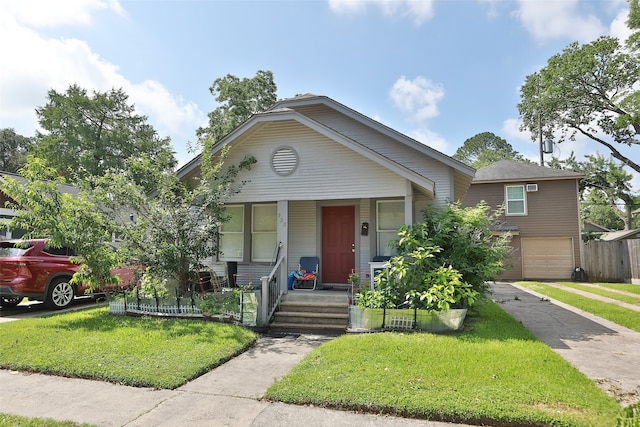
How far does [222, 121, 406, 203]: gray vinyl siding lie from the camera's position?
336 inches

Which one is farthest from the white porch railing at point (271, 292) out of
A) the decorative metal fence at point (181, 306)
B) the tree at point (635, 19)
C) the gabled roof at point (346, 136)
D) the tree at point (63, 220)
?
the tree at point (635, 19)

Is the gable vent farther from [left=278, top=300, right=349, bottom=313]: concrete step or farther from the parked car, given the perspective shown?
the parked car

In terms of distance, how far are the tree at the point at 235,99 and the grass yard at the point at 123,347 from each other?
25.9 meters

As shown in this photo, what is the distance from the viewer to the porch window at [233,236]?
35.2 feet

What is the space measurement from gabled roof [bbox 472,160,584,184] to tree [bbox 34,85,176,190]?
2484 centimetres

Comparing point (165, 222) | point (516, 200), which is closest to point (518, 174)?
point (516, 200)

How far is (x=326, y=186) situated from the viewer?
28.9 feet

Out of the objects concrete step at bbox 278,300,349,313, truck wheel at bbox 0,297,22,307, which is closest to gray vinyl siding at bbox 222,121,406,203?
concrete step at bbox 278,300,349,313

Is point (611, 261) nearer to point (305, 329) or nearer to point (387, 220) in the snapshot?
point (387, 220)

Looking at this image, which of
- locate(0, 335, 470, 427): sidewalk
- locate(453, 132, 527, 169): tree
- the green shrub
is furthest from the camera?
locate(453, 132, 527, 169): tree

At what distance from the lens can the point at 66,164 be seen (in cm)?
2958

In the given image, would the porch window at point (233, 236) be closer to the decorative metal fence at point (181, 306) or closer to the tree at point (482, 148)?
the decorative metal fence at point (181, 306)

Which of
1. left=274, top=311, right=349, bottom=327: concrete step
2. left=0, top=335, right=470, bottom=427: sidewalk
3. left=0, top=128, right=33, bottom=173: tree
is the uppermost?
left=0, top=128, right=33, bottom=173: tree

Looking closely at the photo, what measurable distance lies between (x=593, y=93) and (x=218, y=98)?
89.1ft
